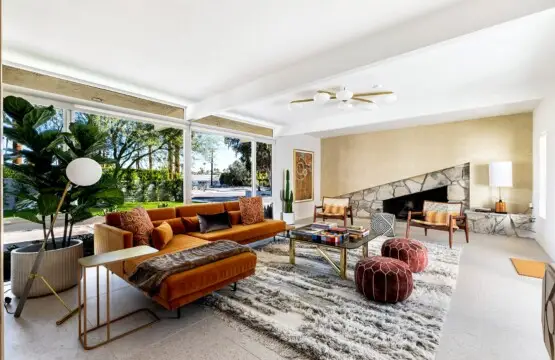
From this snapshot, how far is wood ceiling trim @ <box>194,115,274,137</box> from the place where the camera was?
540 centimetres

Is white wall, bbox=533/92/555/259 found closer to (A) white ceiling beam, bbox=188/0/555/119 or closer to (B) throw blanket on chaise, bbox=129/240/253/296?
(A) white ceiling beam, bbox=188/0/555/119

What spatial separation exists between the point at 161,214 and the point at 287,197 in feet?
11.8

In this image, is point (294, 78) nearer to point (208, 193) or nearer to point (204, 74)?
point (204, 74)

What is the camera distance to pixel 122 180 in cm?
425

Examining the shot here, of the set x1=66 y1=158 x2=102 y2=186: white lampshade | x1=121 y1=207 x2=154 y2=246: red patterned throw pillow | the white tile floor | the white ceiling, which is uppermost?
the white ceiling

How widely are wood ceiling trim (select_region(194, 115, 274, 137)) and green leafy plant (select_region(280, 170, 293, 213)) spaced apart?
4.06ft

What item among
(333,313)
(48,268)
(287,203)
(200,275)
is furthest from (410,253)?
(48,268)

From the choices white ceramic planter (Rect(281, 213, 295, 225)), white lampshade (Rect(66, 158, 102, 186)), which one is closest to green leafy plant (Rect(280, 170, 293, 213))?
white ceramic planter (Rect(281, 213, 295, 225))

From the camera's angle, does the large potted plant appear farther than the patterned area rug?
Yes

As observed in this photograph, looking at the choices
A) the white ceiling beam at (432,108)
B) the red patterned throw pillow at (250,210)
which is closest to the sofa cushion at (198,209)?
the red patterned throw pillow at (250,210)

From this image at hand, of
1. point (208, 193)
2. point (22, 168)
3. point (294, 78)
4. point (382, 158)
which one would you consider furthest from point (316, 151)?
point (22, 168)

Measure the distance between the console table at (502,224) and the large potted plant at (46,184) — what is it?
6597mm

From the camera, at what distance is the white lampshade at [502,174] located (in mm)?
5207

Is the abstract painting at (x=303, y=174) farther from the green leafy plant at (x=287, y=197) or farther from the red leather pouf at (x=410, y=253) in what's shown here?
the red leather pouf at (x=410, y=253)
